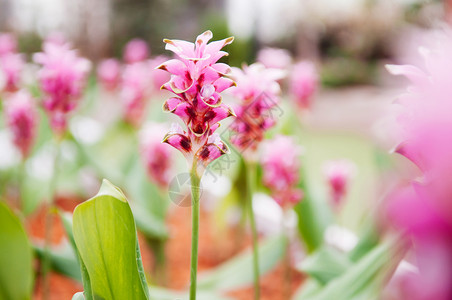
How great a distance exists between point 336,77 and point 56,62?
10031mm

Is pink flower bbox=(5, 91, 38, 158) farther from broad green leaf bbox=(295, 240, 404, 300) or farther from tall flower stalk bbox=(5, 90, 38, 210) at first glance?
broad green leaf bbox=(295, 240, 404, 300)

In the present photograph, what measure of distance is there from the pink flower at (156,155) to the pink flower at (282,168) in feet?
1.67

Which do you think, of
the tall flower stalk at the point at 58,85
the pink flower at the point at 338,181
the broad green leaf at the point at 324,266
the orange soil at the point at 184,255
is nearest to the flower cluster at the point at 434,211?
the broad green leaf at the point at 324,266

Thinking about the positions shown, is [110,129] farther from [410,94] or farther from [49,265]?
[410,94]

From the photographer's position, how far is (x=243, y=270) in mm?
1581

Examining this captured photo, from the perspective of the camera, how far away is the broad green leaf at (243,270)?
5.12 feet

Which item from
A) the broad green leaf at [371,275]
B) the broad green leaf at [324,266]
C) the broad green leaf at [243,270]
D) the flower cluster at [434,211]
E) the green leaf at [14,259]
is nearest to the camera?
the flower cluster at [434,211]

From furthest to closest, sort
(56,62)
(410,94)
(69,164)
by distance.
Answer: (69,164) → (56,62) → (410,94)

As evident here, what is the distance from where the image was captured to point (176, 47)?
670mm

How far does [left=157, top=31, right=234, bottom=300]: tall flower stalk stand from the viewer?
2.20 ft

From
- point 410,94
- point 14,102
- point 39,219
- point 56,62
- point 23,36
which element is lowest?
point 23,36

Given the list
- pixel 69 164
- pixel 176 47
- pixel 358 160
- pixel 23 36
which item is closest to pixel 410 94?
pixel 176 47

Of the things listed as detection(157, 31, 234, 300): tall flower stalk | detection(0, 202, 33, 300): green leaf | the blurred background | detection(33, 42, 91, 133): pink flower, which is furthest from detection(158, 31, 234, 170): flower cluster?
the blurred background

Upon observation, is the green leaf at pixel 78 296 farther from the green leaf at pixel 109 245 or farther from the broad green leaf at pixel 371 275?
the broad green leaf at pixel 371 275
